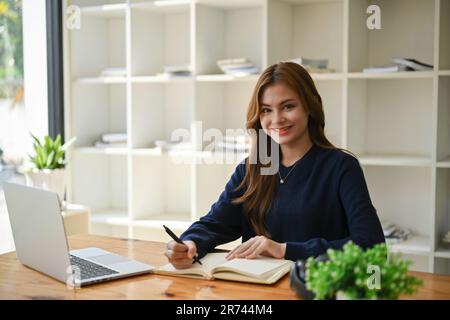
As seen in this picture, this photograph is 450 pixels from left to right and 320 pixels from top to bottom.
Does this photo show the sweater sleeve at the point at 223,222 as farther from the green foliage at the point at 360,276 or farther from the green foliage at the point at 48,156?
the green foliage at the point at 48,156

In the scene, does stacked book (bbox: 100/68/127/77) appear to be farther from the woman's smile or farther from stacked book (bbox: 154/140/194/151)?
the woman's smile

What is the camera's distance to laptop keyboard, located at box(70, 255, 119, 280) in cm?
176

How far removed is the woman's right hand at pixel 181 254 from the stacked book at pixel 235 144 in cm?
161

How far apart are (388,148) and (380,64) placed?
0.46m

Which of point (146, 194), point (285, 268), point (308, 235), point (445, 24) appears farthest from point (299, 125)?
point (146, 194)

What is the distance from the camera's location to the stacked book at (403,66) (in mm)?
3021

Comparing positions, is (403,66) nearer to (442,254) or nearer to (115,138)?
(442,254)

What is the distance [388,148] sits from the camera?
344cm

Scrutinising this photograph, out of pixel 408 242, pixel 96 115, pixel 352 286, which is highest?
pixel 96 115

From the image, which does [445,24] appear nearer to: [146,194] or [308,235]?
[308,235]

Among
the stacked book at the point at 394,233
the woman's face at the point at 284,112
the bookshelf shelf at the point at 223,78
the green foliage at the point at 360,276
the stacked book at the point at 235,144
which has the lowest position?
the stacked book at the point at 394,233

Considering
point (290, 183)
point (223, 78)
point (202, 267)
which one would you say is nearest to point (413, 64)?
point (223, 78)

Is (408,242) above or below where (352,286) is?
below

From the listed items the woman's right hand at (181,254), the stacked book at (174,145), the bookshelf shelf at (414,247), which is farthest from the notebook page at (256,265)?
the stacked book at (174,145)
